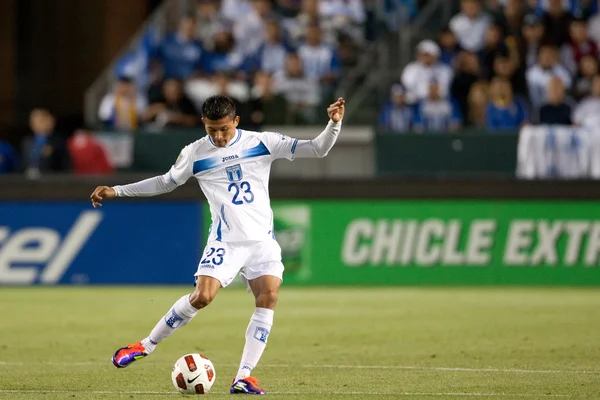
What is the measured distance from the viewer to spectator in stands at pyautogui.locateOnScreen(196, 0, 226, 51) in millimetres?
21000

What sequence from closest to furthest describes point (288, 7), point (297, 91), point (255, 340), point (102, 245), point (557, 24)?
1. point (255, 340)
2. point (102, 245)
3. point (297, 91)
4. point (557, 24)
5. point (288, 7)

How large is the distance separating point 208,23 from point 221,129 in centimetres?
1318

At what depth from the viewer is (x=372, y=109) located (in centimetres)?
1925

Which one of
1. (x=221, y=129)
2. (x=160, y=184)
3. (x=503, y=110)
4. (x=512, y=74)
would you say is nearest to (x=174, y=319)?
(x=160, y=184)

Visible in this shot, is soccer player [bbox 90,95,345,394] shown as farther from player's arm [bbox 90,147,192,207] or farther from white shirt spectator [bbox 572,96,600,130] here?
white shirt spectator [bbox 572,96,600,130]

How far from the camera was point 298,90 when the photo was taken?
1911 cm

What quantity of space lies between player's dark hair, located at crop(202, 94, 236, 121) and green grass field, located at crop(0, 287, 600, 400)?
6.09 ft

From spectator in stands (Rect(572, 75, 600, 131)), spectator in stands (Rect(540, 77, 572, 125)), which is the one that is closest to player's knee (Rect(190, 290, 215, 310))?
spectator in stands (Rect(540, 77, 572, 125))

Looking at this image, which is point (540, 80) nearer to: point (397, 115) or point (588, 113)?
point (588, 113)

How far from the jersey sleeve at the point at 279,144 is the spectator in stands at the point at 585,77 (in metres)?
10.8

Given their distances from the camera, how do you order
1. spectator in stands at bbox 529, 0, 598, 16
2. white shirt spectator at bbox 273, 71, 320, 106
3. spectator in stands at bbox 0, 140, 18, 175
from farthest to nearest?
1. spectator in stands at bbox 529, 0, 598, 16
2. white shirt spectator at bbox 273, 71, 320, 106
3. spectator in stands at bbox 0, 140, 18, 175

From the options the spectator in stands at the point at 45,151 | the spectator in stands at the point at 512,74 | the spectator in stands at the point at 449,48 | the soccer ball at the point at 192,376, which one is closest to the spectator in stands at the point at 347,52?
the spectator in stands at the point at 449,48

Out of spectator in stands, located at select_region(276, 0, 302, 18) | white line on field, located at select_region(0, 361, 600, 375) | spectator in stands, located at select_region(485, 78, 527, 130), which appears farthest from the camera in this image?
spectator in stands, located at select_region(276, 0, 302, 18)

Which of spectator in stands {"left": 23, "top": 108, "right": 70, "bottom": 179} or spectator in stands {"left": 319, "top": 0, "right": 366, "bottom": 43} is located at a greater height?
spectator in stands {"left": 319, "top": 0, "right": 366, "bottom": 43}
